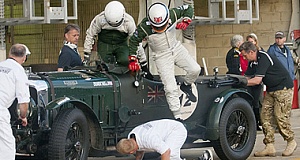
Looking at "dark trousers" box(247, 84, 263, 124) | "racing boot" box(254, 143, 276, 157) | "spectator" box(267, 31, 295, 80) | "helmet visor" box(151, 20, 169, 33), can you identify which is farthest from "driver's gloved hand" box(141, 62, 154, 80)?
"spectator" box(267, 31, 295, 80)

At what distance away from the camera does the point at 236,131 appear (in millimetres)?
10375

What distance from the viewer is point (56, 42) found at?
19.6 m

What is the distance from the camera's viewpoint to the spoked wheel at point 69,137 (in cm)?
823

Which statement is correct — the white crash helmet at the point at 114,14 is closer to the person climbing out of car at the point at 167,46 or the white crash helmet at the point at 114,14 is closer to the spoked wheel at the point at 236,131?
the person climbing out of car at the point at 167,46

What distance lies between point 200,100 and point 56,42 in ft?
32.7

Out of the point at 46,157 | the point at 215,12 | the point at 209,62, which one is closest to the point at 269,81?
the point at 46,157

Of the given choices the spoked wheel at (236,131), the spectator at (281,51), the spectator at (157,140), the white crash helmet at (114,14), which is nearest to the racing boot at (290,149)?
the spoked wheel at (236,131)

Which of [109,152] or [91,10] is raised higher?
[91,10]

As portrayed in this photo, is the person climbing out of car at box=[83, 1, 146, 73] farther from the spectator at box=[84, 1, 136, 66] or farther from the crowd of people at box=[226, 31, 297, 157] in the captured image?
the crowd of people at box=[226, 31, 297, 157]

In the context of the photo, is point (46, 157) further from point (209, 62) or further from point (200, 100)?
point (209, 62)

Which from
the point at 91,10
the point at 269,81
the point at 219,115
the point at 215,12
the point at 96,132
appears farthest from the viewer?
the point at 91,10

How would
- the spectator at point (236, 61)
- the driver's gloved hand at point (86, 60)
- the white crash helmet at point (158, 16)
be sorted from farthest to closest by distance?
1. the spectator at point (236, 61)
2. the driver's gloved hand at point (86, 60)
3. the white crash helmet at point (158, 16)

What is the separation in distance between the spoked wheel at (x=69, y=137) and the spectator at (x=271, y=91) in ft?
9.53

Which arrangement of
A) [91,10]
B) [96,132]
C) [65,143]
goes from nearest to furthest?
[65,143], [96,132], [91,10]
